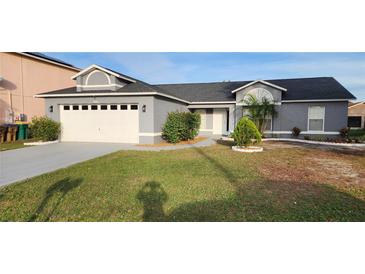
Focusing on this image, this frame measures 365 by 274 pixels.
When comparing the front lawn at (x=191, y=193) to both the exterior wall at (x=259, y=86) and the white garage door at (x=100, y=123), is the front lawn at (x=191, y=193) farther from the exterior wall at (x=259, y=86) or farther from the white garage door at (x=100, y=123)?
the exterior wall at (x=259, y=86)

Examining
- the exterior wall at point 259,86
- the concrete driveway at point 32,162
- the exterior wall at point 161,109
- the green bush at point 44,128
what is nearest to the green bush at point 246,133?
the exterior wall at point 161,109

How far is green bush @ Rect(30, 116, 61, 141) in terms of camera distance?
1241 centimetres

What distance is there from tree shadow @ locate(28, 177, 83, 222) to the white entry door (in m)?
13.9

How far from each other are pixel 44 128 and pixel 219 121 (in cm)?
1266

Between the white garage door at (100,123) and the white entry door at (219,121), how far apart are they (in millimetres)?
7866

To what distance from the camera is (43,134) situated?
12516 millimetres

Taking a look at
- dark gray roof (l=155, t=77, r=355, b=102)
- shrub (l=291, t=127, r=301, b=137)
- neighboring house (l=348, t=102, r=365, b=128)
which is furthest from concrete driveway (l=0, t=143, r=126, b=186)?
neighboring house (l=348, t=102, r=365, b=128)

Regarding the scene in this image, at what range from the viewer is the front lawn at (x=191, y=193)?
12.2 ft

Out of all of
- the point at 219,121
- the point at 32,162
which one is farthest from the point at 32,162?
the point at 219,121

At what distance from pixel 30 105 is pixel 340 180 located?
20246 mm

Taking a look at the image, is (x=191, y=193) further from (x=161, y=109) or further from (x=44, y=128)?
(x=44, y=128)

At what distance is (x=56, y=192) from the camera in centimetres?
485
